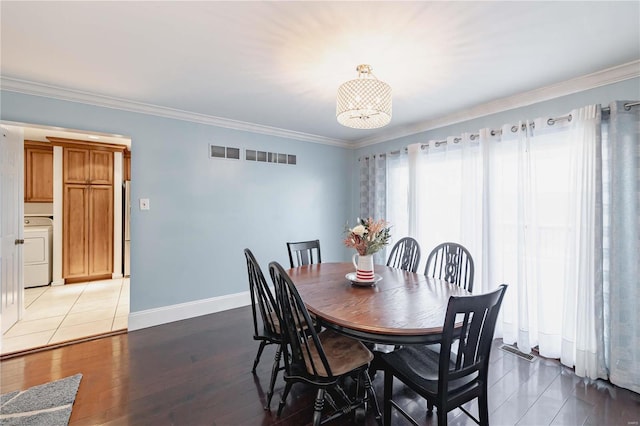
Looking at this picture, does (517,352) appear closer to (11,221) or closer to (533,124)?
(533,124)

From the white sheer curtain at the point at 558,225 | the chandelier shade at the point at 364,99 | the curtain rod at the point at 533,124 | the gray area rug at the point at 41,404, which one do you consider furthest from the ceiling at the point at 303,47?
the gray area rug at the point at 41,404

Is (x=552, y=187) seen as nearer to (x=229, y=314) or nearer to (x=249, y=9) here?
(x=249, y=9)

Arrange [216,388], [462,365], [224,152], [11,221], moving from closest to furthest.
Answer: [462,365] < [216,388] < [11,221] < [224,152]

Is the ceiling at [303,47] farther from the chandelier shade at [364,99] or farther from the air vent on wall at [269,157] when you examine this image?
the air vent on wall at [269,157]

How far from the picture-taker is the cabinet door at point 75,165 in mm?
4488

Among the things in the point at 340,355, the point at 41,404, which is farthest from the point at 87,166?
the point at 340,355

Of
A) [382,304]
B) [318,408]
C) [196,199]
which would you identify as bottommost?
[318,408]

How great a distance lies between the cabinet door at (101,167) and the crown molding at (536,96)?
4976mm

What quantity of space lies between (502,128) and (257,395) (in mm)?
3345

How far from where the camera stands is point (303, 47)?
1.89 metres

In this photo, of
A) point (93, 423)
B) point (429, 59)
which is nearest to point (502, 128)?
point (429, 59)

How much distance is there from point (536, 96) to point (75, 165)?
6522 millimetres

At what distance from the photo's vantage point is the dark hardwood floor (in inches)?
68.9

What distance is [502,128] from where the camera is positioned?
281 cm
